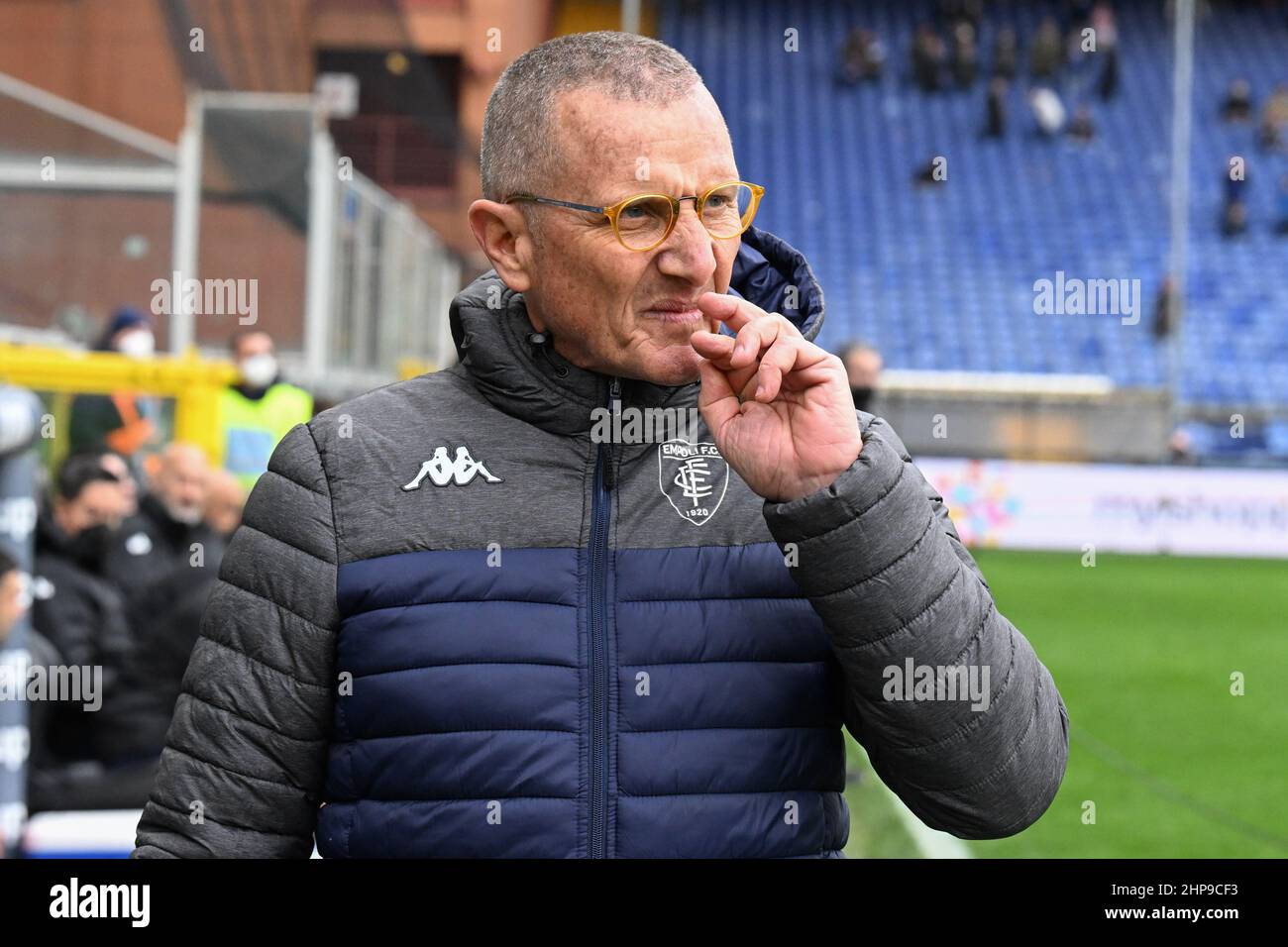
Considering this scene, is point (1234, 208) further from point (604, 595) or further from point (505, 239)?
point (604, 595)

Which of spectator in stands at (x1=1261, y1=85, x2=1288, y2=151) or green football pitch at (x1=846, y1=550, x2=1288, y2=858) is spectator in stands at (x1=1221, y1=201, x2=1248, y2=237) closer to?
spectator in stands at (x1=1261, y1=85, x2=1288, y2=151)

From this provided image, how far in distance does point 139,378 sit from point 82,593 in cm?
99

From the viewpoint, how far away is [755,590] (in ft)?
4.57

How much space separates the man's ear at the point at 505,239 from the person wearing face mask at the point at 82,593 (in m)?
3.30

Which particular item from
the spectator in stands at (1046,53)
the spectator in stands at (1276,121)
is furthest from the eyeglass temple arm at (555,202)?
the spectator in stands at (1046,53)

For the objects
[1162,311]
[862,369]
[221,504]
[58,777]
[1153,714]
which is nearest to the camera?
[58,777]

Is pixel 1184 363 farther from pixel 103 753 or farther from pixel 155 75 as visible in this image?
pixel 103 753

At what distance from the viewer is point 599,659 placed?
1358 millimetres

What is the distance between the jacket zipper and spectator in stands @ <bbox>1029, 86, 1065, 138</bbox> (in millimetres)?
24559

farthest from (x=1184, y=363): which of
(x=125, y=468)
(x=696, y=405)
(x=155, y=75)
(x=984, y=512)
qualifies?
(x=696, y=405)

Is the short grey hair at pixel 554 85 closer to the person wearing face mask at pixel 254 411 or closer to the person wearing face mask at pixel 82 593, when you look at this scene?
the person wearing face mask at pixel 82 593

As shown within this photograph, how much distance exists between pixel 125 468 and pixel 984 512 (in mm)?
11296

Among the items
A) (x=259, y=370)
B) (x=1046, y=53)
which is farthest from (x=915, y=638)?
(x=1046, y=53)

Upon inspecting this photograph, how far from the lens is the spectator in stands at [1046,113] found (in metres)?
24.6
